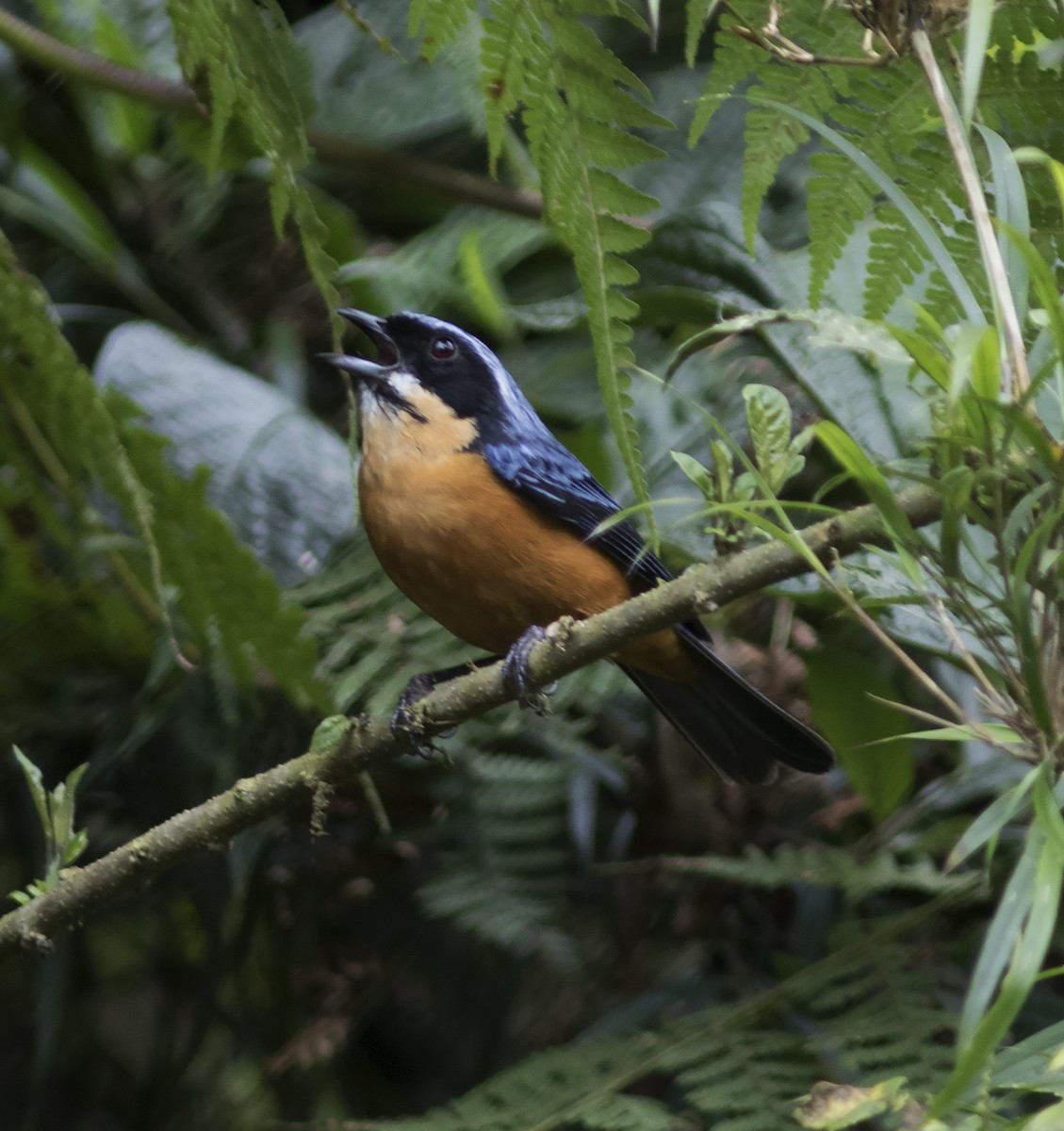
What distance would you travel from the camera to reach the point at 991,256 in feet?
3.77

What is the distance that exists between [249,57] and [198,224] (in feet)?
5.86

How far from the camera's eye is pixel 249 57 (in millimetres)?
1989

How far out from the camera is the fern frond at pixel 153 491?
7.39 feet

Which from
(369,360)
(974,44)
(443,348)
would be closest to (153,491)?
(369,360)

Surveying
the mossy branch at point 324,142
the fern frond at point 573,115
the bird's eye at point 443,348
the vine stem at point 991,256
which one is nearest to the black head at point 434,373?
the bird's eye at point 443,348

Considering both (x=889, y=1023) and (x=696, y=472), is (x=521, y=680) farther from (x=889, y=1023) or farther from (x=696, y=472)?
(x=889, y=1023)

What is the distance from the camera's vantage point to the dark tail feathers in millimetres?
2535

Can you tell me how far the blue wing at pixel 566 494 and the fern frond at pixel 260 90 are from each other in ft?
2.15

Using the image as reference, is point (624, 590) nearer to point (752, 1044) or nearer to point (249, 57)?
point (752, 1044)

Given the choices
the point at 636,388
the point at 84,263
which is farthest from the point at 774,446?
the point at 84,263

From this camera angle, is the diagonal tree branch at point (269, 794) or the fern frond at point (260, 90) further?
the fern frond at point (260, 90)

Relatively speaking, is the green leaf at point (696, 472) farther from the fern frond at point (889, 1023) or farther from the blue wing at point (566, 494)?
the fern frond at point (889, 1023)

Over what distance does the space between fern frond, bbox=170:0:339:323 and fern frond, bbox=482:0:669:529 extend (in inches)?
13.6

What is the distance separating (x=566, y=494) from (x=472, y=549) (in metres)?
0.24
